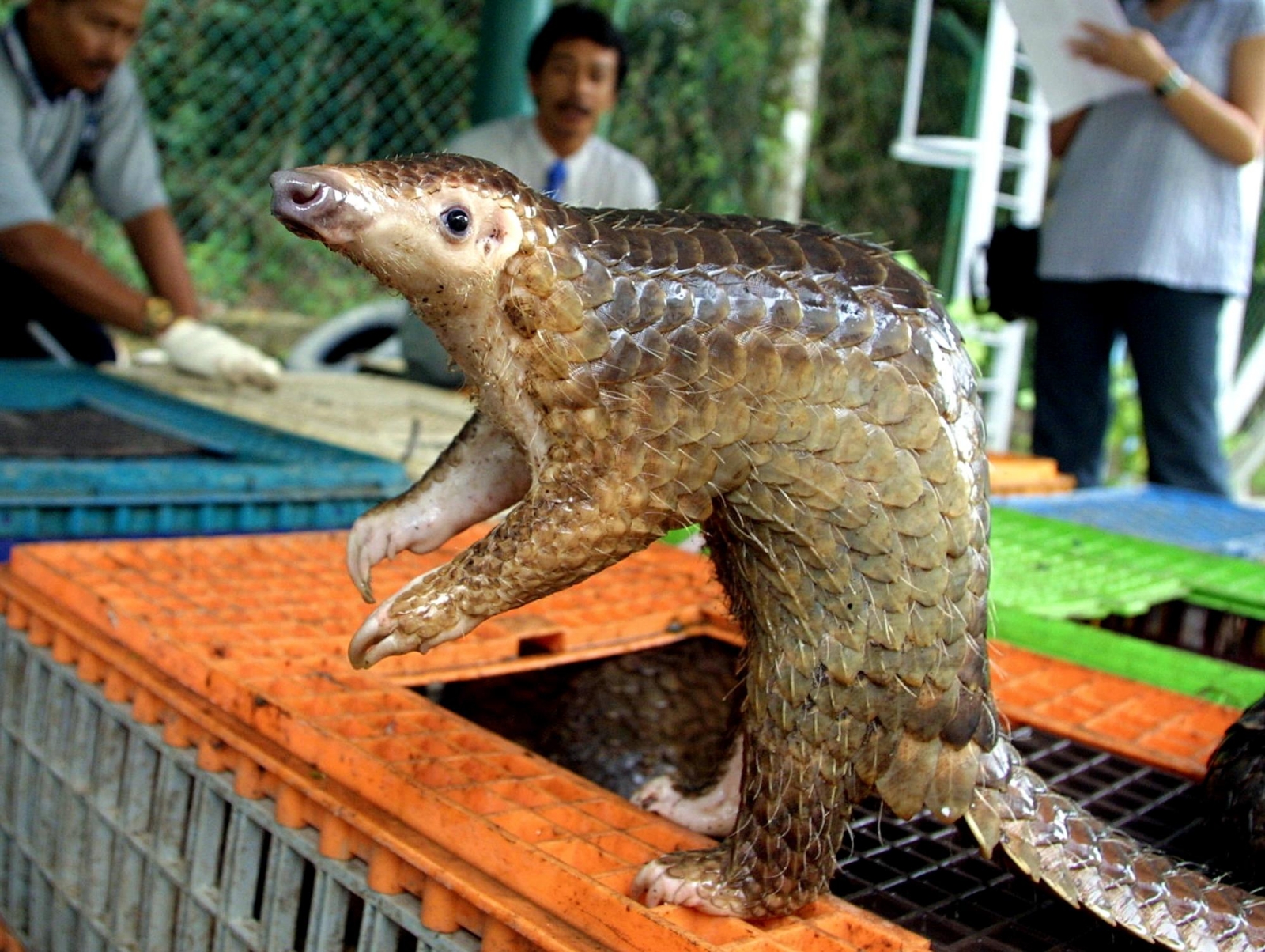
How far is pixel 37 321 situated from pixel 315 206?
3.38 metres

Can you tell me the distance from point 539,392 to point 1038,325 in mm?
2974

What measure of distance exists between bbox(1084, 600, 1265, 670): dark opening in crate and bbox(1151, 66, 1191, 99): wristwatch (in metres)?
1.53

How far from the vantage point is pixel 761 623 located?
105cm

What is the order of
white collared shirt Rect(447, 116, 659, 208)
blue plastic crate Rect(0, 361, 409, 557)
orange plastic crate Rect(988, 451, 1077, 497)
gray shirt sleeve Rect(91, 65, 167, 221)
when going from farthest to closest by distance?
white collared shirt Rect(447, 116, 659, 208) < gray shirt sleeve Rect(91, 65, 167, 221) < orange plastic crate Rect(988, 451, 1077, 497) < blue plastic crate Rect(0, 361, 409, 557)

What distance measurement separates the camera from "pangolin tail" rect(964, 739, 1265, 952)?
1024 millimetres

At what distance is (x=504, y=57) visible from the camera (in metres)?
4.59

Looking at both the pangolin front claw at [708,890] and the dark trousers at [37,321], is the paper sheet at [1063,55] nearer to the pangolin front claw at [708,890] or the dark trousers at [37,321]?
the pangolin front claw at [708,890]

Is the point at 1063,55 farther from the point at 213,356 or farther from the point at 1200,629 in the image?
the point at 213,356

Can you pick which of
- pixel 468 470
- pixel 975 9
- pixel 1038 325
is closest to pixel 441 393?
pixel 1038 325

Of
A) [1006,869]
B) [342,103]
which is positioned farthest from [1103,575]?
[342,103]

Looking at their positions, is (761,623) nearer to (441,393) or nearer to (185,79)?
(441,393)

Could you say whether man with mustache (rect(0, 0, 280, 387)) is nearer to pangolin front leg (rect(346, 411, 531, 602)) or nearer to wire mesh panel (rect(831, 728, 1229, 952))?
pangolin front leg (rect(346, 411, 531, 602))

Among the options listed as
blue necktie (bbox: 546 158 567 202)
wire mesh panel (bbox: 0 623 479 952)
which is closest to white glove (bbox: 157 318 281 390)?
blue necktie (bbox: 546 158 567 202)

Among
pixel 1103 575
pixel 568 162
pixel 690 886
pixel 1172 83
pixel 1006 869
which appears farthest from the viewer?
pixel 568 162
